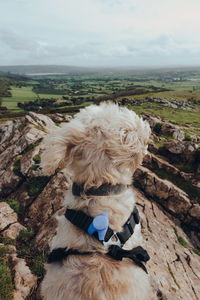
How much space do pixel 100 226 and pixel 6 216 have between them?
5903mm

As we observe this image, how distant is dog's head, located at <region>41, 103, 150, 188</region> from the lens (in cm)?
255

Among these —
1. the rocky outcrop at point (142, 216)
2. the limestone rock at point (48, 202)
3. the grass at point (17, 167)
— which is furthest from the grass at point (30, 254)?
the grass at point (17, 167)

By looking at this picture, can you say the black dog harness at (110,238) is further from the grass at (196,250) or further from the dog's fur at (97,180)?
the grass at (196,250)

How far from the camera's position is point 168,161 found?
9.49 m

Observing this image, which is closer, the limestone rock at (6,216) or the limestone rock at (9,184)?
the limestone rock at (6,216)

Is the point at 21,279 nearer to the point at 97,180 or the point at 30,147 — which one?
the point at 97,180

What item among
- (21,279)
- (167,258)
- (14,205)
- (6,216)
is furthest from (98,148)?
(14,205)

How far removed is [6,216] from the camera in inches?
262

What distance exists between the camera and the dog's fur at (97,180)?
2.27 meters

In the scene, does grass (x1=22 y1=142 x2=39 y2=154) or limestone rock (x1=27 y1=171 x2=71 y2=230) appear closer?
limestone rock (x1=27 y1=171 x2=71 y2=230)

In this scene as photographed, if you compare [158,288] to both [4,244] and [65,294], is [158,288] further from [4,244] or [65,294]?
[4,244]

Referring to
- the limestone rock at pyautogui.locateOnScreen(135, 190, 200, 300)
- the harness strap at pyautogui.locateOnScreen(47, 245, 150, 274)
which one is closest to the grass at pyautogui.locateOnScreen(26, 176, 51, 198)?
the limestone rock at pyautogui.locateOnScreen(135, 190, 200, 300)

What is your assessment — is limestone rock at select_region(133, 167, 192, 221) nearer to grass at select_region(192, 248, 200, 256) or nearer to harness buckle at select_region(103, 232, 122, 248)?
grass at select_region(192, 248, 200, 256)

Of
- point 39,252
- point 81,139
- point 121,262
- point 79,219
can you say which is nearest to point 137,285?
point 121,262
